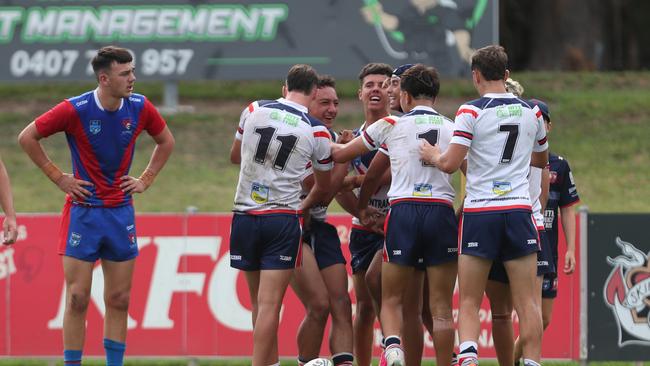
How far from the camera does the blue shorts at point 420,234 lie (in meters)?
8.43

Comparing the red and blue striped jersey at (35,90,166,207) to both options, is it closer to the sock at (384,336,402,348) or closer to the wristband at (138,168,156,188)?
the wristband at (138,168,156,188)

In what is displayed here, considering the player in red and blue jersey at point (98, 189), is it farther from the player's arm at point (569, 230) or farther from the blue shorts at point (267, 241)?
the player's arm at point (569, 230)

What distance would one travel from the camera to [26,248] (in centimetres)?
1142


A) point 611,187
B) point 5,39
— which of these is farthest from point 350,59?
point 5,39

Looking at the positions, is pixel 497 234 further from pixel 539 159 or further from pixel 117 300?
pixel 117 300

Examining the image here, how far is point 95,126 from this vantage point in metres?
8.70

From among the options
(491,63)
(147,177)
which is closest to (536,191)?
(491,63)

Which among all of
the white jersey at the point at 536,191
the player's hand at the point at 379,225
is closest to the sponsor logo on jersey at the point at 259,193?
the player's hand at the point at 379,225

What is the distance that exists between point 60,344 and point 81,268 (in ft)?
9.73

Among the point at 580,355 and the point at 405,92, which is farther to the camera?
the point at 580,355

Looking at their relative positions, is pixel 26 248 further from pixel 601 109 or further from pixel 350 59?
pixel 601 109

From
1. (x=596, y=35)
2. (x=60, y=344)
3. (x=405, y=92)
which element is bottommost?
(x=60, y=344)

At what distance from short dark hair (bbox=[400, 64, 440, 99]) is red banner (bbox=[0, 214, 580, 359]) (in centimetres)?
302

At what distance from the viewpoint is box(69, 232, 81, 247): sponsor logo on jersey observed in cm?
867
